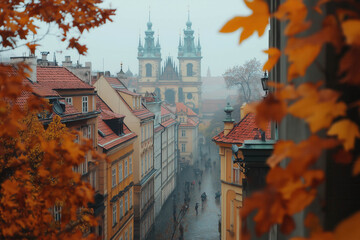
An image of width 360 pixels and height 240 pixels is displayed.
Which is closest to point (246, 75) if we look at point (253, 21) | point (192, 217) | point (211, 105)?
point (192, 217)

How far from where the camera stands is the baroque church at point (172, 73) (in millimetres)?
103312

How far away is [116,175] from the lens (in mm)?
22203

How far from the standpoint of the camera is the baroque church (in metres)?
103

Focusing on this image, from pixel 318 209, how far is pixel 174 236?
102 ft

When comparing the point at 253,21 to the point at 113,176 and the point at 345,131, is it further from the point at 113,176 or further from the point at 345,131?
the point at 113,176

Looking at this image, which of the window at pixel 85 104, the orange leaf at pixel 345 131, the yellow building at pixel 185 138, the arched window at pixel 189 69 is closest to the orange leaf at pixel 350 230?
the orange leaf at pixel 345 131

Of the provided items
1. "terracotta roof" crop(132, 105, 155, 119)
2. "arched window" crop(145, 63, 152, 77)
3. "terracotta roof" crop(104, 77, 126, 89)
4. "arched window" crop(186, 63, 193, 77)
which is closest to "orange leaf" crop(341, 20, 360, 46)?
"terracotta roof" crop(104, 77, 126, 89)

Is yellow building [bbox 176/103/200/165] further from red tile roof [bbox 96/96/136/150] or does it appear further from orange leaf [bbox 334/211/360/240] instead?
orange leaf [bbox 334/211/360/240]

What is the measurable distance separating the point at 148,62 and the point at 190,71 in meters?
10.5

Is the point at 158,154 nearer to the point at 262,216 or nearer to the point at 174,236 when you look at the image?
the point at 174,236

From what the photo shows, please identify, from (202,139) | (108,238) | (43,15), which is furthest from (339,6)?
(202,139)

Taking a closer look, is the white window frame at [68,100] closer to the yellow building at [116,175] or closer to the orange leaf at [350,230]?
the yellow building at [116,175]

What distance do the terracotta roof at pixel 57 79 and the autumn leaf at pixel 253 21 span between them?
1513cm

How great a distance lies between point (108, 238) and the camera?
20.5 meters
